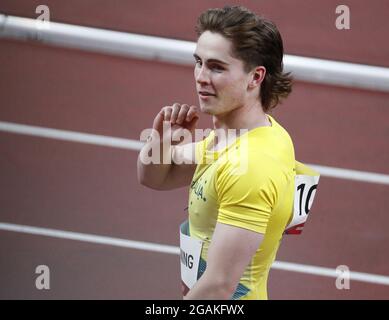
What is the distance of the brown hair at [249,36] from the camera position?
172 centimetres

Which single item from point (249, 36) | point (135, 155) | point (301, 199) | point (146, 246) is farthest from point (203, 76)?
point (146, 246)

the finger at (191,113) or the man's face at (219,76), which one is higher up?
the man's face at (219,76)

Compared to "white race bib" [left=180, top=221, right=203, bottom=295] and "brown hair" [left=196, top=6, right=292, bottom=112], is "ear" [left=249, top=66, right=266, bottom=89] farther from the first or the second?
"white race bib" [left=180, top=221, right=203, bottom=295]

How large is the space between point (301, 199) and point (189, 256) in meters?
0.34

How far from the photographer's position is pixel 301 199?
1.89 m

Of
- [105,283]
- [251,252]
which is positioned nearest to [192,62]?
[105,283]

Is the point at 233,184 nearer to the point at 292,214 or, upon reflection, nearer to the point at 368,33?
the point at 292,214

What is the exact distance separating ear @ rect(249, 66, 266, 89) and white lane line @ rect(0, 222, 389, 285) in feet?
5.36

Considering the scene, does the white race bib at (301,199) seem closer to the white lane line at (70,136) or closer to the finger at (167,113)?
the finger at (167,113)

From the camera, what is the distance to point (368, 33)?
302 cm

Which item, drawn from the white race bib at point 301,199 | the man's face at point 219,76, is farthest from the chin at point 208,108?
the white race bib at point 301,199

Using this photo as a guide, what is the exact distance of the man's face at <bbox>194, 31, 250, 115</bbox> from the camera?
5.69ft

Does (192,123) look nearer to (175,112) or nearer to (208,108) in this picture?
(175,112)
